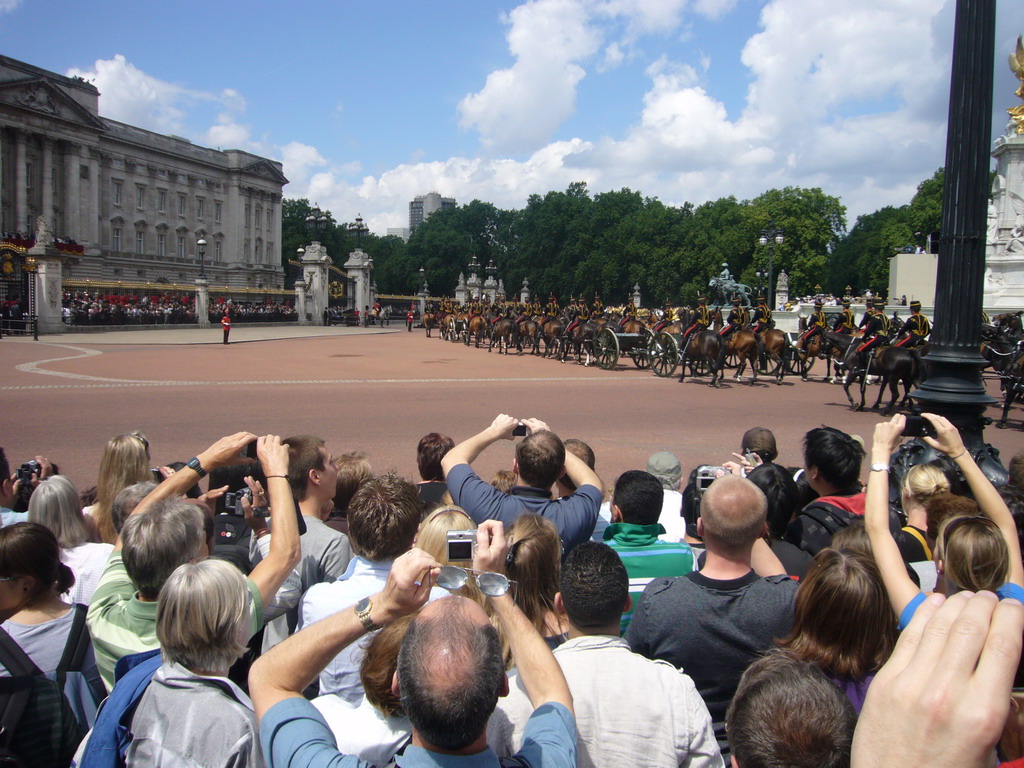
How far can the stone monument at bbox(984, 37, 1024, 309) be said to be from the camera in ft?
98.5

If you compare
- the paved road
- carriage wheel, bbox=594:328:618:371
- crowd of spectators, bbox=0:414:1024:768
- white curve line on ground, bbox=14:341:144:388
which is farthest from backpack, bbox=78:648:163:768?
carriage wheel, bbox=594:328:618:371

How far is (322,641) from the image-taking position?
6.76ft

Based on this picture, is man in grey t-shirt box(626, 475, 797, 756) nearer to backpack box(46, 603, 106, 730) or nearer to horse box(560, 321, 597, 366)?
backpack box(46, 603, 106, 730)

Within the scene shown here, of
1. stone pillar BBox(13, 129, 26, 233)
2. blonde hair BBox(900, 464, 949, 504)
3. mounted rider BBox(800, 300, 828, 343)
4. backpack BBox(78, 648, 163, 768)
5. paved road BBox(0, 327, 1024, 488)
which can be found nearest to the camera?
backpack BBox(78, 648, 163, 768)

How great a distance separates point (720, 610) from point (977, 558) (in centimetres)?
90

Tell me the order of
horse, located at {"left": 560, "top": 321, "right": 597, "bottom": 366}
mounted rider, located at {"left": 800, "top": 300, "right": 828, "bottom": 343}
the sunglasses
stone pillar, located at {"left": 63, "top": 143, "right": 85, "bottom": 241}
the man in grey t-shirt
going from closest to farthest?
the sunglasses
the man in grey t-shirt
mounted rider, located at {"left": 800, "top": 300, "right": 828, "bottom": 343}
horse, located at {"left": 560, "top": 321, "right": 597, "bottom": 366}
stone pillar, located at {"left": 63, "top": 143, "right": 85, "bottom": 241}

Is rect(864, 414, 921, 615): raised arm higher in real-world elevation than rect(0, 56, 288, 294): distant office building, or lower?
lower

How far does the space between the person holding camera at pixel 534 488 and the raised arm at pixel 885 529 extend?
1.23 m

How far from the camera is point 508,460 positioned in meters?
10.4

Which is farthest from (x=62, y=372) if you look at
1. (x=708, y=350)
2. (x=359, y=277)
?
(x=359, y=277)

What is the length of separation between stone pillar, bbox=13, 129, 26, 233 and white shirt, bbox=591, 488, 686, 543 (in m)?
68.1

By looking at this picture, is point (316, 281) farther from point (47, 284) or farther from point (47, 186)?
point (47, 186)

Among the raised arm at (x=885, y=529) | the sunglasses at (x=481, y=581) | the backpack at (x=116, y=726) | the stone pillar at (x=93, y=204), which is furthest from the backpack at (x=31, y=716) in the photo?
the stone pillar at (x=93, y=204)

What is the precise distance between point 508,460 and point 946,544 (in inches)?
307
